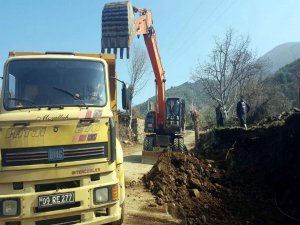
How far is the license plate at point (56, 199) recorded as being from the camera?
533 centimetres

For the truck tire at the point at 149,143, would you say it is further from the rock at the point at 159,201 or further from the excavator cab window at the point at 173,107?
the rock at the point at 159,201

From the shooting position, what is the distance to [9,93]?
19.8 feet

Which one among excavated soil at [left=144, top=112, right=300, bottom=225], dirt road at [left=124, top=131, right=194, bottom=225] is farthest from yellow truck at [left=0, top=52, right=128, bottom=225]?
excavated soil at [left=144, top=112, right=300, bottom=225]

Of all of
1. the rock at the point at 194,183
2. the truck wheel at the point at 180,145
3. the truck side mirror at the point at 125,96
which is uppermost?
the truck side mirror at the point at 125,96

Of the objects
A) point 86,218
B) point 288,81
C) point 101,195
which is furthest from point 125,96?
point 288,81

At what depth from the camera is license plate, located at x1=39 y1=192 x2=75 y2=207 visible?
533 cm

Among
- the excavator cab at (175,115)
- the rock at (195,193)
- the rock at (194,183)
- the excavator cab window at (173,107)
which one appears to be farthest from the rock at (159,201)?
the excavator cab window at (173,107)

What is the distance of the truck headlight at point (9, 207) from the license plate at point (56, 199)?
328 mm

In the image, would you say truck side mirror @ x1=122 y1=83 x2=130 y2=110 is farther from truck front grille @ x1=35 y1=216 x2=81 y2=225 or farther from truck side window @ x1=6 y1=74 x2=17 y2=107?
truck front grille @ x1=35 y1=216 x2=81 y2=225

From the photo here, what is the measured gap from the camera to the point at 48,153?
5477 millimetres

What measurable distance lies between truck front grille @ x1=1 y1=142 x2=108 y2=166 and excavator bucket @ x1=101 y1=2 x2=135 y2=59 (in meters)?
7.20

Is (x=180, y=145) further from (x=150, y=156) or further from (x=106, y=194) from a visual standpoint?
(x=106, y=194)

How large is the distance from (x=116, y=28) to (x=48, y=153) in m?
8.00

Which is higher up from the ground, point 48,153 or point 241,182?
point 48,153
